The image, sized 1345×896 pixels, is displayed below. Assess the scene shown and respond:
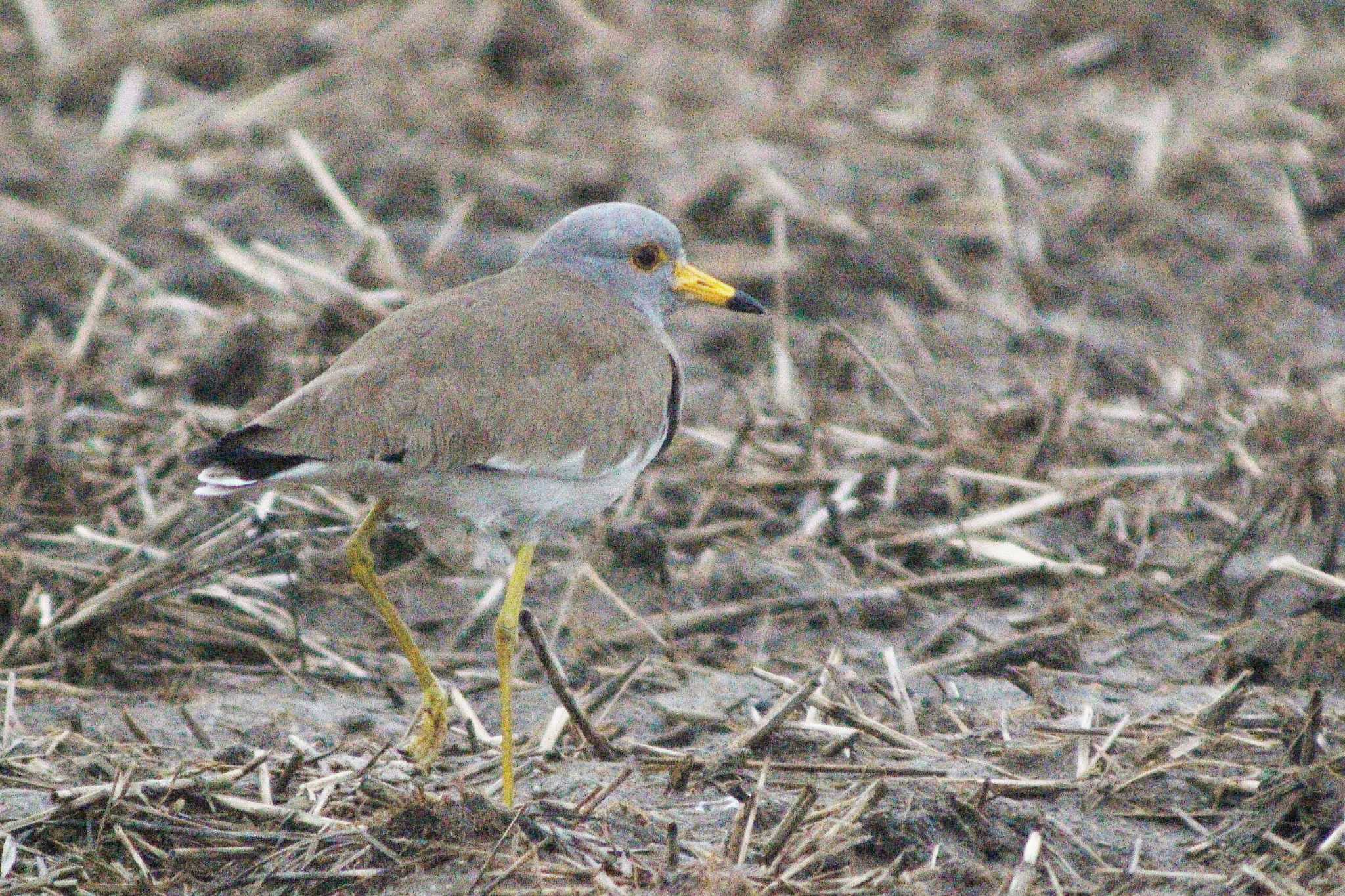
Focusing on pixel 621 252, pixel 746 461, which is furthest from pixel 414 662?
pixel 746 461

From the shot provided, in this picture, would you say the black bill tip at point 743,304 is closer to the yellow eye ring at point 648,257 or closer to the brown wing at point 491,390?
the yellow eye ring at point 648,257

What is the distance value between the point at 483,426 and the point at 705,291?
1.16 meters

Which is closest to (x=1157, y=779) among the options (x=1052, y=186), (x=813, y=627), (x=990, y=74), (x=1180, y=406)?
(x=813, y=627)

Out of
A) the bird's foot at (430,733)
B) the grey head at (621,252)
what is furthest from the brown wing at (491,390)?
the bird's foot at (430,733)

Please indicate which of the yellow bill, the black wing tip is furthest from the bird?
the yellow bill

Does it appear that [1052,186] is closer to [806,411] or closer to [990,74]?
[990,74]

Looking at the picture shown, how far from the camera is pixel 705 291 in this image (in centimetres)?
548

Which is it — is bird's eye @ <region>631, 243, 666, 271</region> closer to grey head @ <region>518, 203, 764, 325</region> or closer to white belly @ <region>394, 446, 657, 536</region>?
grey head @ <region>518, 203, 764, 325</region>

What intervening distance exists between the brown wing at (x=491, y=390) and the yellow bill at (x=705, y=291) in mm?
410

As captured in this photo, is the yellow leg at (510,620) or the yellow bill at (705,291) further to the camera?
the yellow bill at (705,291)

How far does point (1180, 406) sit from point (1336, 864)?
3.10 m

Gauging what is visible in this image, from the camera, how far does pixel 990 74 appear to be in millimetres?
9805

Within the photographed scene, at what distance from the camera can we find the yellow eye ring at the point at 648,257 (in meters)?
5.35

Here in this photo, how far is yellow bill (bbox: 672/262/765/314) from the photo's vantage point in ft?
17.9
